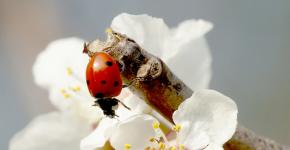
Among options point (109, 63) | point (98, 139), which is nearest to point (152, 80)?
point (109, 63)

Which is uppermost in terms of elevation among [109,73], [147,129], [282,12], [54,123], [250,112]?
[109,73]

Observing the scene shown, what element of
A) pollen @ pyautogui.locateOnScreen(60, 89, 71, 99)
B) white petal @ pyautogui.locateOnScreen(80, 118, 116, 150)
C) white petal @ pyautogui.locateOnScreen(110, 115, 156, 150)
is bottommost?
pollen @ pyautogui.locateOnScreen(60, 89, 71, 99)

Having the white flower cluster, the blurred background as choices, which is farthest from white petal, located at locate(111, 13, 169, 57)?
the blurred background

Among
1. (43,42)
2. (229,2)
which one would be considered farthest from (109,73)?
(229,2)

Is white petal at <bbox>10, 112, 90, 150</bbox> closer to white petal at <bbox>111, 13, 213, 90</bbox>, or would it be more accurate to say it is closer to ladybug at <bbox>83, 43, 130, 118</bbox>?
ladybug at <bbox>83, 43, 130, 118</bbox>

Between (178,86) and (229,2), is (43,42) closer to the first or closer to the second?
(229,2)

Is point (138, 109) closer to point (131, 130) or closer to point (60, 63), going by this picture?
point (131, 130)

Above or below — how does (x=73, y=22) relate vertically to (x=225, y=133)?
below
